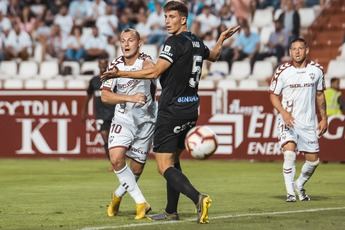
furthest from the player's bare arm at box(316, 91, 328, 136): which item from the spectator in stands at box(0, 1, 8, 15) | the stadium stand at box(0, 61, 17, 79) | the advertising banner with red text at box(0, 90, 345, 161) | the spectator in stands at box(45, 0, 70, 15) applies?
the spectator in stands at box(0, 1, 8, 15)

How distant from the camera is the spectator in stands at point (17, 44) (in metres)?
32.2

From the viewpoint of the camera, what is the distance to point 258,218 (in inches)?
512

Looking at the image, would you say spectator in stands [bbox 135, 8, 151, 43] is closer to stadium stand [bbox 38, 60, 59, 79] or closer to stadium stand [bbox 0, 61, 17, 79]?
stadium stand [bbox 38, 60, 59, 79]

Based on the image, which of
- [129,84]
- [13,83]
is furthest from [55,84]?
[129,84]

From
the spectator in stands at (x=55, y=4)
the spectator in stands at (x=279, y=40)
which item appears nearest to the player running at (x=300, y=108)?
the spectator in stands at (x=279, y=40)

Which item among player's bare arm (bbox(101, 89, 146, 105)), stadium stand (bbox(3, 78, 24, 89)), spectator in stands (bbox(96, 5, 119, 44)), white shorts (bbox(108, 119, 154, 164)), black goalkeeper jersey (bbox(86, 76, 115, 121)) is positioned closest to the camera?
player's bare arm (bbox(101, 89, 146, 105))

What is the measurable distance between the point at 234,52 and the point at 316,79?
14052mm

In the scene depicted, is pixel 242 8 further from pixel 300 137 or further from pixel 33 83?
pixel 300 137

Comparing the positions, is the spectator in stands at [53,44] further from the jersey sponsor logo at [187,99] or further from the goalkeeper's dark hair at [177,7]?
the goalkeeper's dark hair at [177,7]

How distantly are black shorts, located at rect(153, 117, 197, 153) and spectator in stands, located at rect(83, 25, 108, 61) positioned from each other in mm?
18611

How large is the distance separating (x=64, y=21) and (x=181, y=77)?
67.5ft

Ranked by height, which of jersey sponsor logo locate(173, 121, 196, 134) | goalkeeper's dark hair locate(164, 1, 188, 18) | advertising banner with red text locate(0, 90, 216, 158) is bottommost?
advertising banner with red text locate(0, 90, 216, 158)

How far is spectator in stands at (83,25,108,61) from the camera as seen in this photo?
102ft

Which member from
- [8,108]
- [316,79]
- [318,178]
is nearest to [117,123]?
[316,79]
